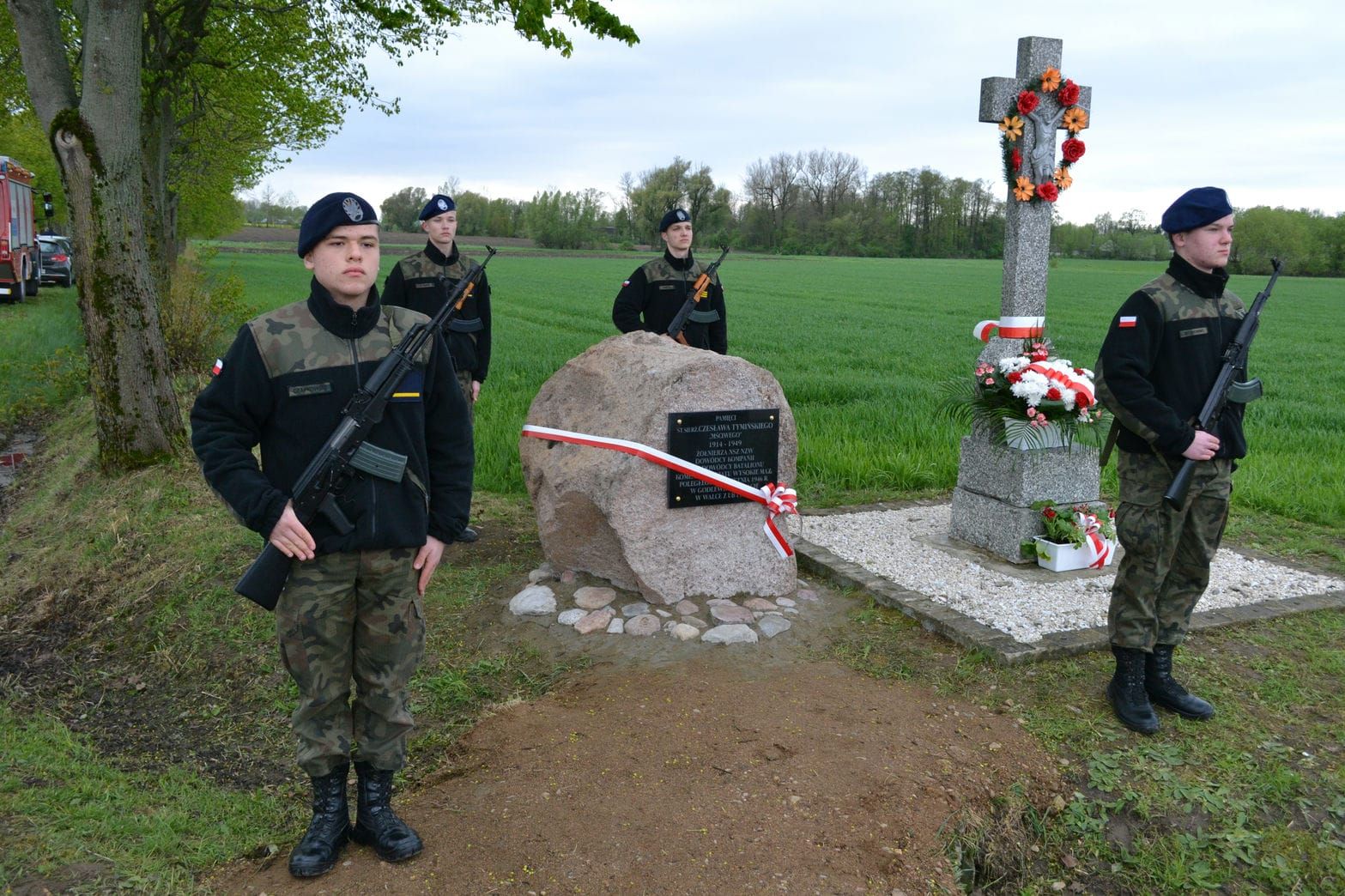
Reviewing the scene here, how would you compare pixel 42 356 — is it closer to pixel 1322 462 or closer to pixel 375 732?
pixel 375 732

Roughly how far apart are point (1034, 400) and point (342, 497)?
447 centimetres

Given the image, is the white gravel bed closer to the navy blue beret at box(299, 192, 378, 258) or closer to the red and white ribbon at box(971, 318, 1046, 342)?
the red and white ribbon at box(971, 318, 1046, 342)

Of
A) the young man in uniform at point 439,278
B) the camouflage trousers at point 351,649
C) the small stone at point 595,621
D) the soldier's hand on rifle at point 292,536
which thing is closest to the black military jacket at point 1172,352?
the small stone at point 595,621

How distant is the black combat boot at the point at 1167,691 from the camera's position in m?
4.43

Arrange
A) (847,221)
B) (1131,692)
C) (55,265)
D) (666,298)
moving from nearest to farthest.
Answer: (1131,692) → (666,298) → (55,265) → (847,221)

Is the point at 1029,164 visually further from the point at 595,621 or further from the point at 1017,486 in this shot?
the point at 595,621

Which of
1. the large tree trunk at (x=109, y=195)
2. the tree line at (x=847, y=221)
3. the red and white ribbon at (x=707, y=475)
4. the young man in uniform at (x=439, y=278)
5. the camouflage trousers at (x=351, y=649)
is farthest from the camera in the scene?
the tree line at (x=847, y=221)

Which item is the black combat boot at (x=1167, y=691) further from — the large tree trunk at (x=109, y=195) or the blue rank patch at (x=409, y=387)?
the large tree trunk at (x=109, y=195)

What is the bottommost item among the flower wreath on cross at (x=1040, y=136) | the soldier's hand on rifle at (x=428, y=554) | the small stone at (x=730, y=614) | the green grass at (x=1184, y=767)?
the green grass at (x=1184, y=767)

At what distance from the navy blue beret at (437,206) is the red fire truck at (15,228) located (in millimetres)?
20700

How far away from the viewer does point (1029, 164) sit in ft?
22.0

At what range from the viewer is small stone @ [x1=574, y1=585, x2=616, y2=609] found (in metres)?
5.59

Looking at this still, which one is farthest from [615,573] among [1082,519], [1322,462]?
[1322,462]

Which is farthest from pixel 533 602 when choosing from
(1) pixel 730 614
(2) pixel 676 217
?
(2) pixel 676 217
